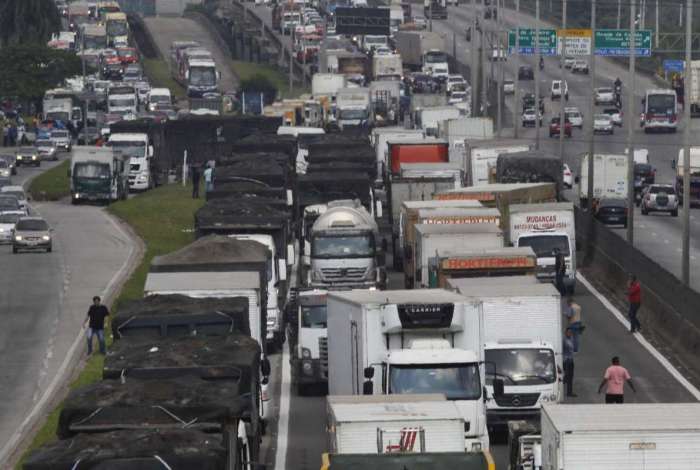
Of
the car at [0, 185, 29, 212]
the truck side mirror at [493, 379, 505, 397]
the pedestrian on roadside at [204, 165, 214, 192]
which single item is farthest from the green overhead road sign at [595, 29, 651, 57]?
the truck side mirror at [493, 379, 505, 397]

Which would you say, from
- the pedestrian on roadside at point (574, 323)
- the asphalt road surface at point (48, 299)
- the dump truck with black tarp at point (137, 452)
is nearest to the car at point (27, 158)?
the asphalt road surface at point (48, 299)

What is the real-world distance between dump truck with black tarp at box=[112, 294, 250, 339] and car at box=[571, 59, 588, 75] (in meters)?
132

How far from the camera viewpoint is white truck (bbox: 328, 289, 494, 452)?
100 feet

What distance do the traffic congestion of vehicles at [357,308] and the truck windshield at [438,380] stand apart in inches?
1.2

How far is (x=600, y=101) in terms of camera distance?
144 m

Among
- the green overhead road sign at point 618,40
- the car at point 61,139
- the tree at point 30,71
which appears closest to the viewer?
the green overhead road sign at point 618,40

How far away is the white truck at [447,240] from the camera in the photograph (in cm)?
4744

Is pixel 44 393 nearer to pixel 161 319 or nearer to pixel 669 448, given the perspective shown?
pixel 161 319

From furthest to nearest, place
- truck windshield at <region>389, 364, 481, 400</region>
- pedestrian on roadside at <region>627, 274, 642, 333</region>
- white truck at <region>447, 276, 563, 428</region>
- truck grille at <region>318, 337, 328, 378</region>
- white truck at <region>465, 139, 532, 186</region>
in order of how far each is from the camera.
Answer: white truck at <region>465, 139, 532, 186</region> → pedestrian on roadside at <region>627, 274, 642, 333</region> → truck grille at <region>318, 337, 328, 378</region> → white truck at <region>447, 276, 563, 428</region> → truck windshield at <region>389, 364, 481, 400</region>

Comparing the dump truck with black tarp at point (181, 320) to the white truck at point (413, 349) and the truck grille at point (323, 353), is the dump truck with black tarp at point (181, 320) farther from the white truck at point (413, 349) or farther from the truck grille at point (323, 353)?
the truck grille at point (323, 353)

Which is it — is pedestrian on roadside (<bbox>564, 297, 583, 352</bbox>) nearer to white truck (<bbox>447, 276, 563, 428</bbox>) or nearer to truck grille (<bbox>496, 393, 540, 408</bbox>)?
white truck (<bbox>447, 276, 563, 428</bbox>)

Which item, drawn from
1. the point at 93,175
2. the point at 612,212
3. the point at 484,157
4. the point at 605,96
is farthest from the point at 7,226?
the point at 605,96

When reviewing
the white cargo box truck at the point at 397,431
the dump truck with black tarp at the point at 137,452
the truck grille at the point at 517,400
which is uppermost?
the dump truck with black tarp at the point at 137,452

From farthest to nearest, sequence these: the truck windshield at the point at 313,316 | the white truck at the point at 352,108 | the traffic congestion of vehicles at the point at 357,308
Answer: the white truck at the point at 352,108 < the truck windshield at the point at 313,316 < the traffic congestion of vehicles at the point at 357,308
